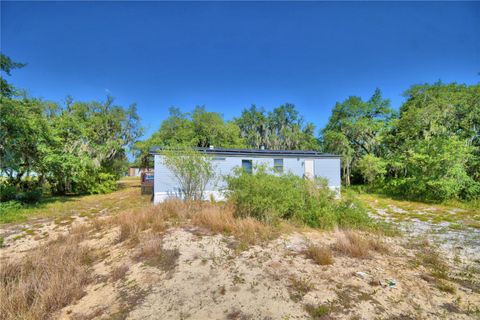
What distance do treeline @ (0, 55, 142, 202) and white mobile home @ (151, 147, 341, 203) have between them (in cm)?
455

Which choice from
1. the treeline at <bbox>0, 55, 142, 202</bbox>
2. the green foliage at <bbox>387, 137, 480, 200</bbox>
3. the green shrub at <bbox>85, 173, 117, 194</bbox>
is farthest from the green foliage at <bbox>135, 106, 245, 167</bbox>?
the green foliage at <bbox>387, 137, 480, 200</bbox>

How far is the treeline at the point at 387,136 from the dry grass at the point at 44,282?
270 inches

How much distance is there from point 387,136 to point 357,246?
57.5ft

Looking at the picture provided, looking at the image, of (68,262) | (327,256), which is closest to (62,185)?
(68,262)

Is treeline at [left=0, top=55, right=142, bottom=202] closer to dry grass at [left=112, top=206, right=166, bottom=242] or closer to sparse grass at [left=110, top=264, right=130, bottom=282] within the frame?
dry grass at [left=112, top=206, right=166, bottom=242]

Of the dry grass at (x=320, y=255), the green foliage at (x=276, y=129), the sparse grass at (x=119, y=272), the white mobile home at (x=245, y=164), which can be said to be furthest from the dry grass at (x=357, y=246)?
the green foliage at (x=276, y=129)

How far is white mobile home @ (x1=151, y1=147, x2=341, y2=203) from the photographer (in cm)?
1121

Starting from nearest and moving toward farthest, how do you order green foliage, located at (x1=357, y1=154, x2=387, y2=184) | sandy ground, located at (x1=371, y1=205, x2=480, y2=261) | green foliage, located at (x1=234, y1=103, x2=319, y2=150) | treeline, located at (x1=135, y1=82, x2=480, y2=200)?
sandy ground, located at (x1=371, y1=205, x2=480, y2=261) → treeline, located at (x1=135, y1=82, x2=480, y2=200) → green foliage, located at (x1=357, y1=154, x2=387, y2=184) → green foliage, located at (x1=234, y1=103, x2=319, y2=150)

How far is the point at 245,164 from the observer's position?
1286 centimetres

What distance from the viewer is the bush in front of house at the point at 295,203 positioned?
20.7 feet

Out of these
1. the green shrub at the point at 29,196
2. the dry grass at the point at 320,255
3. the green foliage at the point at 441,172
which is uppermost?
the green foliage at the point at 441,172

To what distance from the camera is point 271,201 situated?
6305mm

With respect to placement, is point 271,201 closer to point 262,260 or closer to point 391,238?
point 262,260

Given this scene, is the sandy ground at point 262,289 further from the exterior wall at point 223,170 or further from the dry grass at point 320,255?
the exterior wall at point 223,170
